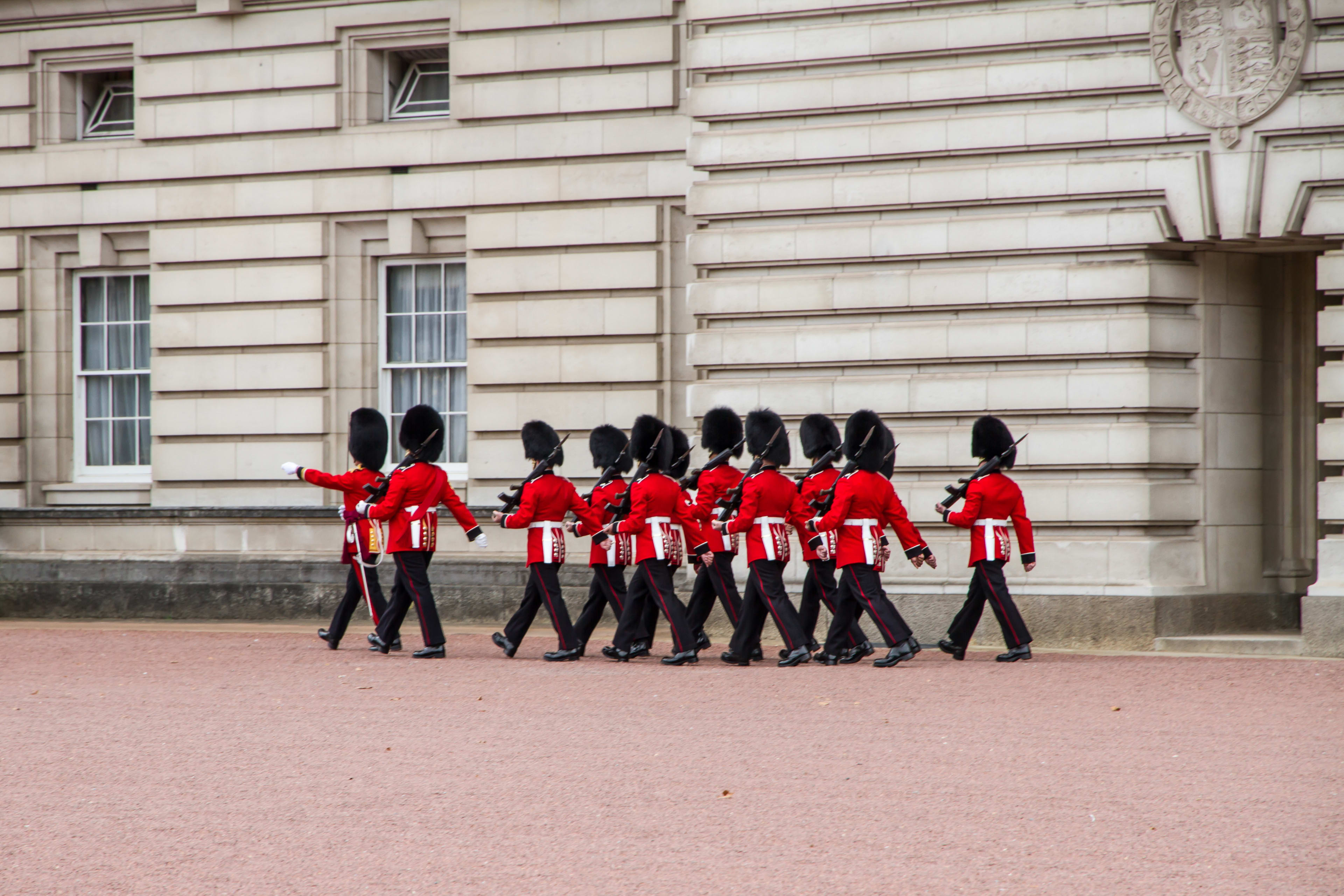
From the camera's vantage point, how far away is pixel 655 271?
46.6 ft

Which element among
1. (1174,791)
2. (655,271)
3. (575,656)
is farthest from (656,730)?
(655,271)

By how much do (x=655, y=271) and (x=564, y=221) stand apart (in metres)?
0.88

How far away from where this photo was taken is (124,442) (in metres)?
16.2

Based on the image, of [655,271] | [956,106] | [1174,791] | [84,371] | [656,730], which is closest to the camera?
[1174,791]

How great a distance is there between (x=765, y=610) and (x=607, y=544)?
1.07 metres

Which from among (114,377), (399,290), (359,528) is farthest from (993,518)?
(114,377)

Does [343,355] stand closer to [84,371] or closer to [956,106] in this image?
[84,371]

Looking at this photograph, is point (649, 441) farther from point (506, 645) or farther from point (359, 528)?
point (359, 528)

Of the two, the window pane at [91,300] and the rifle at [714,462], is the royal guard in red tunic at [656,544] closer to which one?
the rifle at [714,462]

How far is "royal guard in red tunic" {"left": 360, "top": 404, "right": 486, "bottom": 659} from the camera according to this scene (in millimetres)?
11562

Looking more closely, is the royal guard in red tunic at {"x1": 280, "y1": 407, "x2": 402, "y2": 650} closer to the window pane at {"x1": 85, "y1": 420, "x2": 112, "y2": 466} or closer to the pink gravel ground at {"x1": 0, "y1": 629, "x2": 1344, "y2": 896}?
the pink gravel ground at {"x1": 0, "y1": 629, "x2": 1344, "y2": 896}

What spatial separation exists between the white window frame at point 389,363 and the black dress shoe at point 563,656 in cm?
415

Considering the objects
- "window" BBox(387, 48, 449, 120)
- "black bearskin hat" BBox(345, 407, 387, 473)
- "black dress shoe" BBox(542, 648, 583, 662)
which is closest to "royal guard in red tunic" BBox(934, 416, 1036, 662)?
"black dress shoe" BBox(542, 648, 583, 662)

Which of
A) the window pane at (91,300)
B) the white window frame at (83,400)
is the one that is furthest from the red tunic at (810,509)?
the window pane at (91,300)
